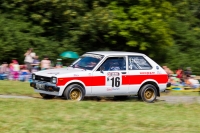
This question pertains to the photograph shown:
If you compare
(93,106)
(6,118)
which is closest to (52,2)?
(93,106)

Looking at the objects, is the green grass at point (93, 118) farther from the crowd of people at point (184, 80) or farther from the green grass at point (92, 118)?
the crowd of people at point (184, 80)

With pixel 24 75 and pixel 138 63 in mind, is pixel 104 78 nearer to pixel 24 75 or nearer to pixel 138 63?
pixel 138 63

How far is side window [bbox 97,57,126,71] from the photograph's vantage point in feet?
50.4

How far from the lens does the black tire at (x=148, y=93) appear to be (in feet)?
52.1

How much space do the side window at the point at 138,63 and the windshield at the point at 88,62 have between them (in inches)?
39.9

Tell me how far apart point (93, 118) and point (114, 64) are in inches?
203

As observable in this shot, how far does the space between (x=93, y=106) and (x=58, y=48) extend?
50.6 ft

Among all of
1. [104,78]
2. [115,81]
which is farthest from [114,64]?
[104,78]

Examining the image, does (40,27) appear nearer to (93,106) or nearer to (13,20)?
(13,20)

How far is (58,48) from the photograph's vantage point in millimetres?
27219

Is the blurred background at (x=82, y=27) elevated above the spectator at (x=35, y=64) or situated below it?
above

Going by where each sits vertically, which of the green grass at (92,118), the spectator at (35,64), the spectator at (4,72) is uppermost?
the spectator at (35,64)

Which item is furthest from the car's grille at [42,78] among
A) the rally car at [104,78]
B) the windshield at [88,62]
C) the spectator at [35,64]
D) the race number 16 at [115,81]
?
the spectator at [35,64]

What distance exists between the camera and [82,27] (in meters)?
26.9
